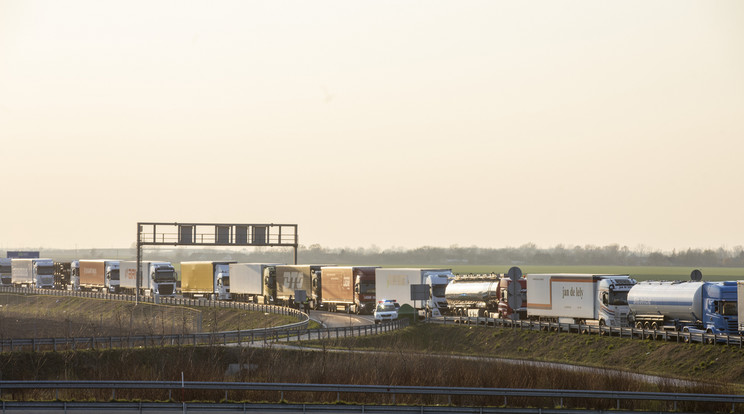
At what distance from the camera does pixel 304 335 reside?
63250 millimetres

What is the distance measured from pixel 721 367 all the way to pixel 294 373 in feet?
62.9

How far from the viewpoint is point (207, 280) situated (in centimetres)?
10706

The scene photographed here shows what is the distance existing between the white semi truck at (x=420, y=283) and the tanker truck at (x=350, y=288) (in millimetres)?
3440

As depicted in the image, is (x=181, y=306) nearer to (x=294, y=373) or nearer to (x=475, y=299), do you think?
Result: (x=475, y=299)

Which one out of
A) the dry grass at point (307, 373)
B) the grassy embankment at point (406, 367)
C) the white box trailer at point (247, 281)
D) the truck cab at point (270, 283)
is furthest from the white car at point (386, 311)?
the white box trailer at point (247, 281)

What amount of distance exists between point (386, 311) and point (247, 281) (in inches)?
1194

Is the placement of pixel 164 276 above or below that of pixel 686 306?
below

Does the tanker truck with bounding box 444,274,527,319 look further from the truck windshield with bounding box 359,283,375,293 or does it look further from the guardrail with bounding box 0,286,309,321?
the guardrail with bounding box 0,286,309,321

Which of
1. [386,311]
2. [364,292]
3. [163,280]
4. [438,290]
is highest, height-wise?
[438,290]

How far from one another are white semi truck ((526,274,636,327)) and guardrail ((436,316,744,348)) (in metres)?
1.13

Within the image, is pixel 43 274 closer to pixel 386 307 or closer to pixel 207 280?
pixel 207 280

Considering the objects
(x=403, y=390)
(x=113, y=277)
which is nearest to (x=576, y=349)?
(x=403, y=390)

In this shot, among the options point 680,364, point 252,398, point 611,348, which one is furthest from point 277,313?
point 252,398

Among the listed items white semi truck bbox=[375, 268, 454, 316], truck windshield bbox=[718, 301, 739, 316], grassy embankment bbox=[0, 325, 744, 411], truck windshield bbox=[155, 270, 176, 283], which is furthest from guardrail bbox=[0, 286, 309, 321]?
truck windshield bbox=[718, 301, 739, 316]
